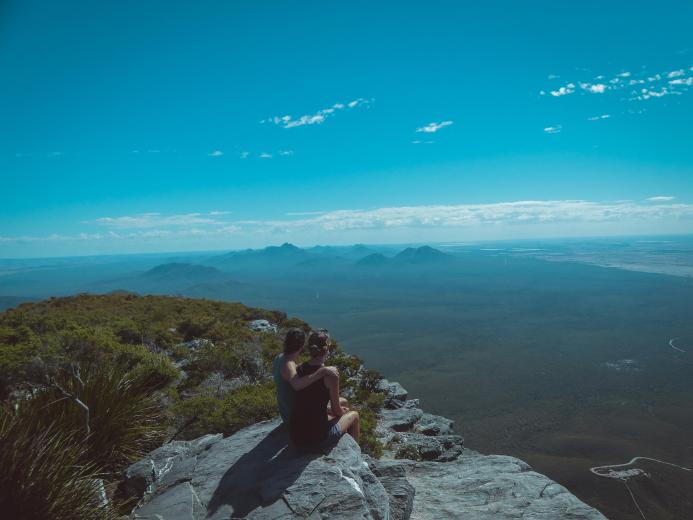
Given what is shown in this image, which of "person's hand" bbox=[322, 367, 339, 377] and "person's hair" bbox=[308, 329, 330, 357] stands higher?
"person's hair" bbox=[308, 329, 330, 357]

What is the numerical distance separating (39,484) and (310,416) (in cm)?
292

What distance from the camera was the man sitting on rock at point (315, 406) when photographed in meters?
5.17

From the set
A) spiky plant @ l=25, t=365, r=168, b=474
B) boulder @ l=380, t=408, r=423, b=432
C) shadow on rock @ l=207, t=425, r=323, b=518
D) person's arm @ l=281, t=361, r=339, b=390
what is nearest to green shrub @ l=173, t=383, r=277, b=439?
spiky plant @ l=25, t=365, r=168, b=474

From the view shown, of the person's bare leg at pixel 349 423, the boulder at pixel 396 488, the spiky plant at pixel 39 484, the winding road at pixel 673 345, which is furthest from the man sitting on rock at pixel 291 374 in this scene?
the winding road at pixel 673 345

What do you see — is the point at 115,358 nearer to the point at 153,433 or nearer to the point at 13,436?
the point at 153,433

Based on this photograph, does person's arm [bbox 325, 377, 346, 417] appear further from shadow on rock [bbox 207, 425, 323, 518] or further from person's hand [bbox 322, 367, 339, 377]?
shadow on rock [bbox 207, 425, 323, 518]

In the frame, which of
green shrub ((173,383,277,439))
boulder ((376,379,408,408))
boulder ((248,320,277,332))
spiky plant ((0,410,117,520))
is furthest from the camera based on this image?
boulder ((248,320,277,332))

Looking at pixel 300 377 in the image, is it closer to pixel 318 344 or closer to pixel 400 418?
pixel 318 344

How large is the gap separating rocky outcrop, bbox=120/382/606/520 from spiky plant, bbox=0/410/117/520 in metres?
0.57

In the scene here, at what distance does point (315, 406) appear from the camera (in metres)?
5.19

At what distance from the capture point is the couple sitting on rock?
5.18m

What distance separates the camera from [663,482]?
39500 millimetres

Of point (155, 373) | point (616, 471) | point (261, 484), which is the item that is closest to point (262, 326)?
point (155, 373)

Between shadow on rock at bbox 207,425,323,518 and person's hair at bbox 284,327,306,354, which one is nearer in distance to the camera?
shadow on rock at bbox 207,425,323,518
